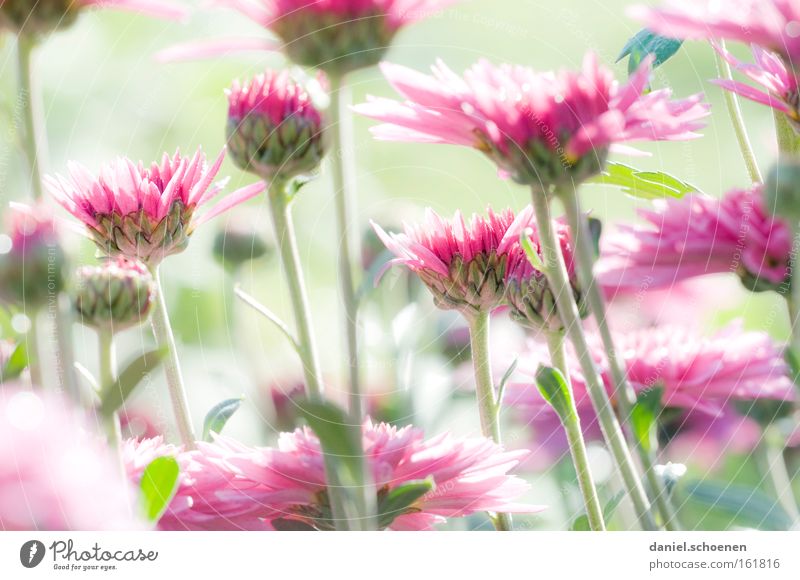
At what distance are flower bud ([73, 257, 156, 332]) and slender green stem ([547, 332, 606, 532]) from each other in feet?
0.43

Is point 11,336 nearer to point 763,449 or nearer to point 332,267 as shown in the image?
point 332,267

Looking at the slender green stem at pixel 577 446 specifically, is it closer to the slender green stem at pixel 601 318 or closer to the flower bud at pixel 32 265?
the slender green stem at pixel 601 318

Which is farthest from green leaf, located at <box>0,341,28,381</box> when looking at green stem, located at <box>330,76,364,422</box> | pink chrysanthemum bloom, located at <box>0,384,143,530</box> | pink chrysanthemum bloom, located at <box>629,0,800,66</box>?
pink chrysanthemum bloom, located at <box>629,0,800,66</box>

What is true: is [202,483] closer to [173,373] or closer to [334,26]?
[173,373]

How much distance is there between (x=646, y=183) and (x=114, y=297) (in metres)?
0.18

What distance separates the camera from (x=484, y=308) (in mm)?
307

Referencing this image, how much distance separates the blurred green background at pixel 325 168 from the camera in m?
0.35

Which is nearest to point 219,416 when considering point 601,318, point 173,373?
point 173,373

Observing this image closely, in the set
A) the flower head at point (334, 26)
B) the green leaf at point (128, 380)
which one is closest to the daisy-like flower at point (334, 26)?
the flower head at point (334, 26)

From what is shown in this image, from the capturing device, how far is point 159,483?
10.9 inches

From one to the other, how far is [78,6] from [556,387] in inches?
8.1

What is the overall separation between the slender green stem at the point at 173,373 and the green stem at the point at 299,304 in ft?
0.15

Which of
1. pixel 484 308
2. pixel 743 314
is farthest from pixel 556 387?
pixel 743 314

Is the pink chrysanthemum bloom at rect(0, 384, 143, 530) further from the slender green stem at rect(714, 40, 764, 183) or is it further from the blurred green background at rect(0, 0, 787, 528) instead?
the slender green stem at rect(714, 40, 764, 183)
